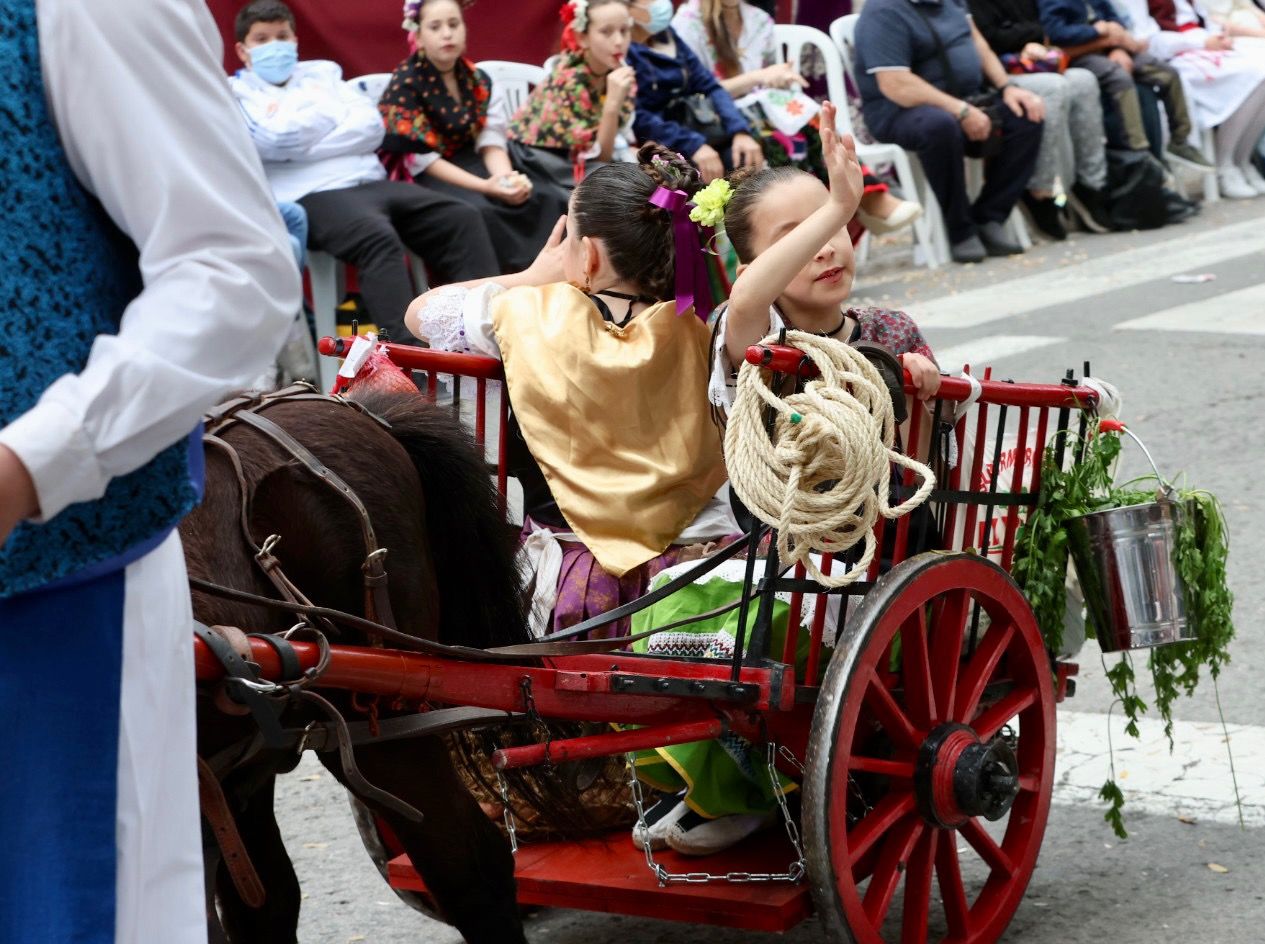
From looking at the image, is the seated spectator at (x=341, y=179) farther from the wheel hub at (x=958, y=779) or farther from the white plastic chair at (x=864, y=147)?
the wheel hub at (x=958, y=779)

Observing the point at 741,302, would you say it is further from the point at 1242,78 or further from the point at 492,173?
the point at 1242,78

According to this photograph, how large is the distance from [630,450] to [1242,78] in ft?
33.4

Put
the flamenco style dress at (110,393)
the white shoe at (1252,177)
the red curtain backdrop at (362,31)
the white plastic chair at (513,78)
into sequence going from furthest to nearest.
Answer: the white shoe at (1252,177)
the white plastic chair at (513,78)
the red curtain backdrop at (362,31)
the flamenco style dress at (110,393)

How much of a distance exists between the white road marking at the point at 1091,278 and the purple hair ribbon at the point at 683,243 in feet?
17.9

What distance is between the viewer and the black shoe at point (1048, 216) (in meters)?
11.3

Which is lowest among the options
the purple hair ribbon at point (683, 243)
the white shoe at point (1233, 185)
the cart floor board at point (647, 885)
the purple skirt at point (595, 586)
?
the white shoe at point (1233, 185)

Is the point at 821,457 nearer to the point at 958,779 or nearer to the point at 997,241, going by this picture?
the point at 958,779

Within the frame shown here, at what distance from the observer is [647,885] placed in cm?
321

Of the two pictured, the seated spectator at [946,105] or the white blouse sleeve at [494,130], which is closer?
the white blouse sleeve at [494,130]

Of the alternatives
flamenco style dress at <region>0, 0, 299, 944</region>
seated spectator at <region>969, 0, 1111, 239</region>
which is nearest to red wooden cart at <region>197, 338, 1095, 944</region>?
flamenco style dress at <region>0, 0, 299, 944</region>

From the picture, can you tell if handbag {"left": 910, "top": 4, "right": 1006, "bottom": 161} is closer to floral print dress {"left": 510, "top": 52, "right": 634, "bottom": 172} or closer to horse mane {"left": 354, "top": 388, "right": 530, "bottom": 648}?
floral print dress {"left": 510, "top": 52, "right": 634, "bottom": 172}

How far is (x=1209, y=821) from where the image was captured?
3.88 metres

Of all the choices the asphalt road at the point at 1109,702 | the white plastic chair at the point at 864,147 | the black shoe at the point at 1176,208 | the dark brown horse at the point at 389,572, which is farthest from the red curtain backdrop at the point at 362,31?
the dark brown horse at the point at 389,572

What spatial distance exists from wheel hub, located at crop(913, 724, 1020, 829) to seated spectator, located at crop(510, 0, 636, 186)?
219 inches
